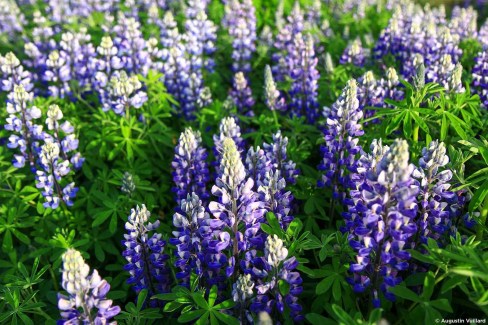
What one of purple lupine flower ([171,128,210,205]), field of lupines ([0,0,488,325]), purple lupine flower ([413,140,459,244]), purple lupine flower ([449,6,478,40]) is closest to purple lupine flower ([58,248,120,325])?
field of lupines ([0,0,488,325])

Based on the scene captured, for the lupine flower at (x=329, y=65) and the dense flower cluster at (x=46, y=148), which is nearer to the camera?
the dense flower cluster at (x=46, y=148)

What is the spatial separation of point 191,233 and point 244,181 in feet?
1.97

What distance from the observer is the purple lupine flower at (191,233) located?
318 cm

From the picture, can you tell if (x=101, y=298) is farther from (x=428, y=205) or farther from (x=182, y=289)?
(x=428, y=205)

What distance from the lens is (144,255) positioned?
3441mm

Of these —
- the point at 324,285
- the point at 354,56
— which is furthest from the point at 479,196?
the point at 354,56

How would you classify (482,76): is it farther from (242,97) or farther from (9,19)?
(9,19)

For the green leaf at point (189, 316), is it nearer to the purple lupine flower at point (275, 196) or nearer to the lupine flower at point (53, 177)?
the purple lupine flower at point (275, 196)

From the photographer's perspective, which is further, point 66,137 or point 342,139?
point 66,137

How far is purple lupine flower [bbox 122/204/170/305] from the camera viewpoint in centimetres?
335

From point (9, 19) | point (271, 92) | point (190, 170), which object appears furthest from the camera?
point (9, 19)

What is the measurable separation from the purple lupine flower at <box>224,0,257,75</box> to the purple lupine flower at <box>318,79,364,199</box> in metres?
2.75

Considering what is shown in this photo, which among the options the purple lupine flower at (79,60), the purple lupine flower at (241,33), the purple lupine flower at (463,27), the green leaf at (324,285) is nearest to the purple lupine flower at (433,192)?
the green leaf at (324,285)

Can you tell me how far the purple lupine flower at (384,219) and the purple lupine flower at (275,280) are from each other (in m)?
0.37
